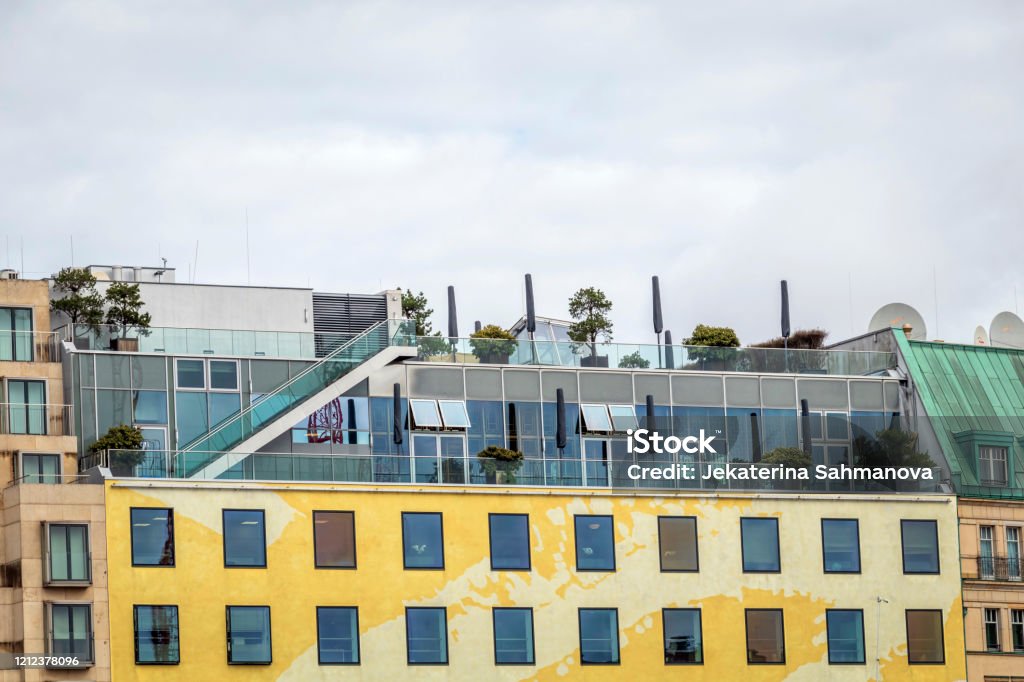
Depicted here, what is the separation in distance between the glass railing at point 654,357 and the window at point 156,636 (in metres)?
17.6

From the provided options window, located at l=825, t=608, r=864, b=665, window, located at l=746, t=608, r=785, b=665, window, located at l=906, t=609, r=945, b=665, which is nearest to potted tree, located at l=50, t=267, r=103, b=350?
window, located at l=746, t=608, r=785, b=665

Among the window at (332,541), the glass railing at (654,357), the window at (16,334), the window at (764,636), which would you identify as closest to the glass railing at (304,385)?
the glass railing at (654,357)

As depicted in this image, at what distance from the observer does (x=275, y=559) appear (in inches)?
3319

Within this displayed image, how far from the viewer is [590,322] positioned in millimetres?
101250

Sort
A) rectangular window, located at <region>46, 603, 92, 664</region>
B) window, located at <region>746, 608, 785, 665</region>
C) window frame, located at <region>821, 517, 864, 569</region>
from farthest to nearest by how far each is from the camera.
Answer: window frame, located at <region>821, 517, 864, 569</region>, window, located at <region>746, 608, 785, 665</region>, rectangular window, located at <region>46, 603, 92, 664</region>

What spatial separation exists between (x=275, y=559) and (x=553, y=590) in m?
11.3

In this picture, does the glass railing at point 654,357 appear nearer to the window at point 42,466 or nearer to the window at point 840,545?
the window at point 840,545

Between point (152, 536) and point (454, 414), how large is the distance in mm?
15827

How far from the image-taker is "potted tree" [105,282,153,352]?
89.8 m

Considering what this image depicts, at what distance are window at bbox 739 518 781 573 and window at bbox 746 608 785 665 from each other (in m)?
1.75

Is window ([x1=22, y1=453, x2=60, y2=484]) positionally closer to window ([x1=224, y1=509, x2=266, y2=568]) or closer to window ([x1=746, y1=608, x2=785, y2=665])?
window ([x1=224, y1=509, x2=266, y2=568])

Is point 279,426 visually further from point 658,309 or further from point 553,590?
point 658,309

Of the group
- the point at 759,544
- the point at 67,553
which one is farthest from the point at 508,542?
the point at 67,553

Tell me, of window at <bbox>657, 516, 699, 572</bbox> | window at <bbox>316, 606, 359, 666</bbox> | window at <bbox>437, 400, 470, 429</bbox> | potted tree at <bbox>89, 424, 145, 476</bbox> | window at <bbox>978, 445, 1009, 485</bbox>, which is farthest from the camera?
window at <bbox>978, 445, 1009, 485</bbox>
